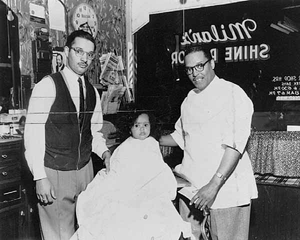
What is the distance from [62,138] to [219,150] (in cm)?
100

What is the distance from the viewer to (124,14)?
314cm

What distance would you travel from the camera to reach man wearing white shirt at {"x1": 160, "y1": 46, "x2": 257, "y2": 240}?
199 cm

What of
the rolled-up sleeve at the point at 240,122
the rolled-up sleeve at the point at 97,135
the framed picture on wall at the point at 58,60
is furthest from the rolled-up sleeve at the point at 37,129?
the rolled-up sleeve at the point at 240,122

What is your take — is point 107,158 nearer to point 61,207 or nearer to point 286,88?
point 61,207

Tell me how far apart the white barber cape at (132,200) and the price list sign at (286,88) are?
98 centimetres

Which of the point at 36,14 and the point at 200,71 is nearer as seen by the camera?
the point at 200,71

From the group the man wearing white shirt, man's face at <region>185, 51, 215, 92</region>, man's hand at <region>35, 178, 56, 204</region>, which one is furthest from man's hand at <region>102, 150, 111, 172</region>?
man's face at <region>185, 51, 215, 92</region>

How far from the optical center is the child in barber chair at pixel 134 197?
2.06 metres

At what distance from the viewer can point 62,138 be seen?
217 centimetres

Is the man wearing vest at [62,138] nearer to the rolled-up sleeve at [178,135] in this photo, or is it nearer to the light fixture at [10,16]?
the rolled-up sleeve at [178,135]

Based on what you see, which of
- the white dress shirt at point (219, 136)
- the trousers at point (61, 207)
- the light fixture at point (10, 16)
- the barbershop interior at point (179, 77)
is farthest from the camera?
the light fixture at point (10, 16)

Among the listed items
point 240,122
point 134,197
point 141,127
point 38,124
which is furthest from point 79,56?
point 240,122

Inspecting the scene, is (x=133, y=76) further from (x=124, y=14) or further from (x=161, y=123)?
(x=161, y=123)

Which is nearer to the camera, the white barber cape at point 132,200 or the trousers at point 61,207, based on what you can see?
the white barber cape at point 132,200
